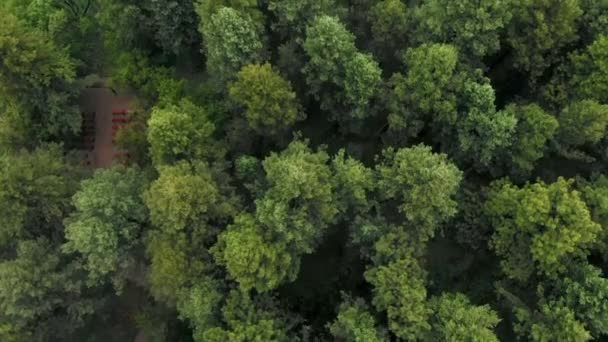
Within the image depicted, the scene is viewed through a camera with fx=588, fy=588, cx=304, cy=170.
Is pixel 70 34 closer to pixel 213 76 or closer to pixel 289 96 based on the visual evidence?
pixel 213 76

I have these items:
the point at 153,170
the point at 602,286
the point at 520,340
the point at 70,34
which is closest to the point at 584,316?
the point at 602,286

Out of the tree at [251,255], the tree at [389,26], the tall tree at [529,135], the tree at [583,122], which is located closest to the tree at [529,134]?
the tall tree at [529,135]

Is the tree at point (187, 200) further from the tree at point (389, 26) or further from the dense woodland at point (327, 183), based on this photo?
the tree at point (389, 26)

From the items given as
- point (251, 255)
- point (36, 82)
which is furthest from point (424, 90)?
point (36, 82)

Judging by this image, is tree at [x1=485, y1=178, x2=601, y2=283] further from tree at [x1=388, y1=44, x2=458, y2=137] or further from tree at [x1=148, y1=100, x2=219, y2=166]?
tree at [x1=148, y1=100, x2=219, y2=166]

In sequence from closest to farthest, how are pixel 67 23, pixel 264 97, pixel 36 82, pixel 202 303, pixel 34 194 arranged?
1. pixel 202 303
2. pixel 264 97
3. pixel 34 194
4. pixel 36 82
5. pixel 67 23

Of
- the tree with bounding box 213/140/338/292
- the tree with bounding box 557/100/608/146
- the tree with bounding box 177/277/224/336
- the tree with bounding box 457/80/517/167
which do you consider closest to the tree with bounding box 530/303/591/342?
the tree with bounding box 457/80/517/167

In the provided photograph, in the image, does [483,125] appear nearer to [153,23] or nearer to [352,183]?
[352,183]
